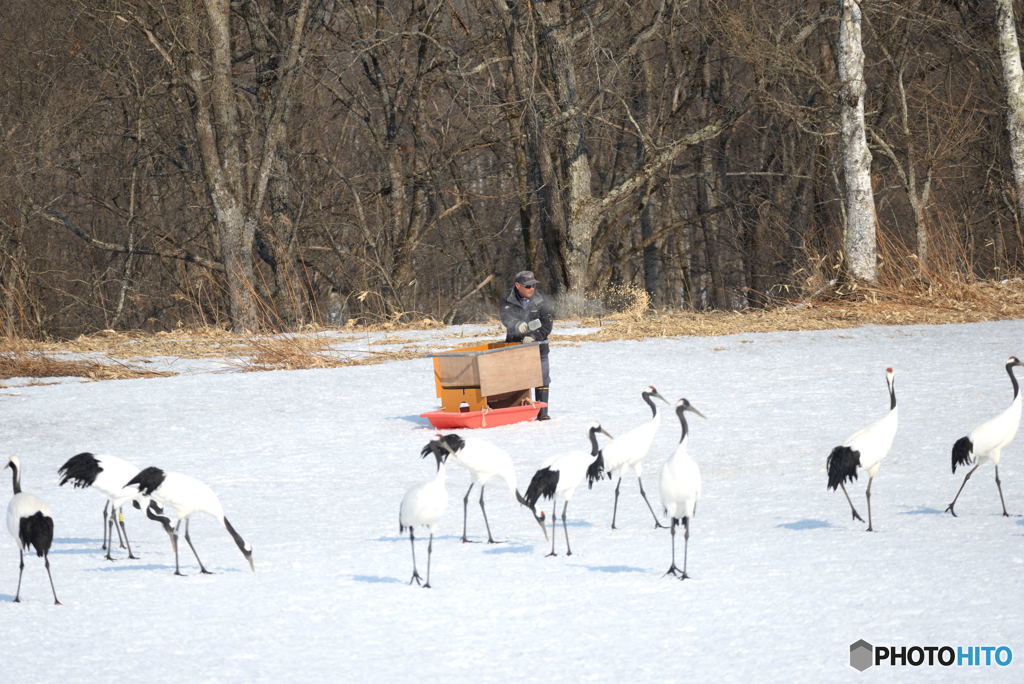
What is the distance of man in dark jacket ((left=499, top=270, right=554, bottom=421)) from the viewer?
1185 centimetres

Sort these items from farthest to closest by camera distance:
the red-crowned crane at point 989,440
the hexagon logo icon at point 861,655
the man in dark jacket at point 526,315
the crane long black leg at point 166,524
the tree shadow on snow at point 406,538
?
the man in dark jacket at point 526,315, the tree shadow on snow at point 406,538, the red-crowned crane at point 989,440, the crane long black leg at point 166,524, the hexagon logo icon at point 861,655

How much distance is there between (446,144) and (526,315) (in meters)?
18.9

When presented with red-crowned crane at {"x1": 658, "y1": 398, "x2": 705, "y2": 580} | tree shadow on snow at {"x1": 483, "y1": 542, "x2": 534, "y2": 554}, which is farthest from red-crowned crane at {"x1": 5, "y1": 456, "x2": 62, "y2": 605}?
red-crowned crane at {"x1": 658, "y1": 398, "x2": 705, "y2": 580}

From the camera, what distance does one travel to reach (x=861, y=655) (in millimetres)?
5047

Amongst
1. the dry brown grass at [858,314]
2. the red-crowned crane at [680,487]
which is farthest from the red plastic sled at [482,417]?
the dry brown grass at [858,314]

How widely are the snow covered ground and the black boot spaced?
0.21 metres

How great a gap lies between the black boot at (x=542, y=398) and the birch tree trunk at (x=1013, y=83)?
11303 millimetres

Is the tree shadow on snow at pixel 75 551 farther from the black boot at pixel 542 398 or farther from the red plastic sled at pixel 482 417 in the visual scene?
the black boot at pixel 542 398

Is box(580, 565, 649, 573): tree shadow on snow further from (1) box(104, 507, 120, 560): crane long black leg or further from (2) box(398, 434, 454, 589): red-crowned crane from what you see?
(1) box(104, 507, 120, 560): crane long black leg

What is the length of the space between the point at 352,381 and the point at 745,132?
25.1 meters

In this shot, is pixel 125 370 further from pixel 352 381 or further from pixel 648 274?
pixel 648 274

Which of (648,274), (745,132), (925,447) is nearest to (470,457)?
(925,447)

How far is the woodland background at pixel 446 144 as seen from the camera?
837 inches

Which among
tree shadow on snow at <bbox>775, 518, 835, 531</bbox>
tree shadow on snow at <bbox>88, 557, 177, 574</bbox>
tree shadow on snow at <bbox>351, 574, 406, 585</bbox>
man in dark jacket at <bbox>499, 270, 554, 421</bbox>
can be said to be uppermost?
man in dark jacket at <bbox>499, 270, 554, 421</bbox>
